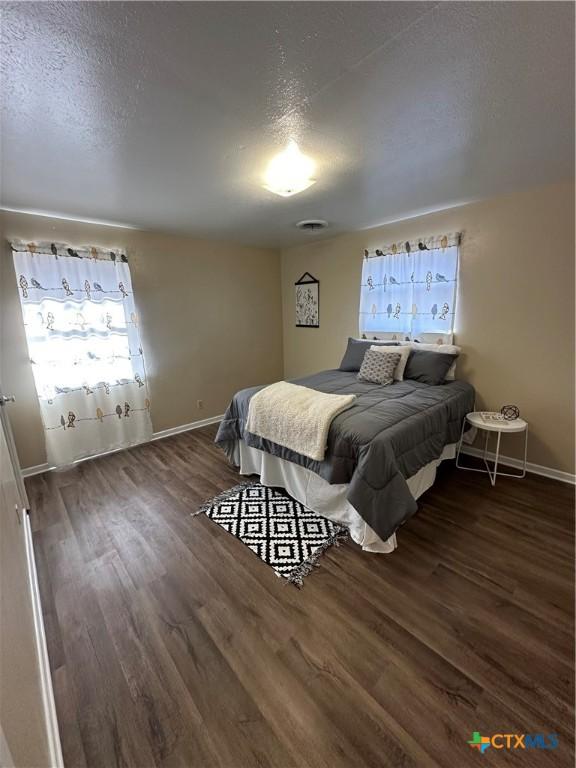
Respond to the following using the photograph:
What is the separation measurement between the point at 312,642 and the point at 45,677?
1.10 meters

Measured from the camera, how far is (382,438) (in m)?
1.96

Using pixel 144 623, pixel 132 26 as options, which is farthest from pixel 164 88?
pixel 144 623

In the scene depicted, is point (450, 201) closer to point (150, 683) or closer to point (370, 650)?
point (370, 650)

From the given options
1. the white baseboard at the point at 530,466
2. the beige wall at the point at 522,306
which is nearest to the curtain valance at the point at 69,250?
the beige wall at the point at 522,306

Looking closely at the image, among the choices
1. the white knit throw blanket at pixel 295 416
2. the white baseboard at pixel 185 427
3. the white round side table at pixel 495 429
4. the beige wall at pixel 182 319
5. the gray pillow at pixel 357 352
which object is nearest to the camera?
the white knit throw blanket at pixel 295 416

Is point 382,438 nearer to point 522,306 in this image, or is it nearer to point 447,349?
point 447,349

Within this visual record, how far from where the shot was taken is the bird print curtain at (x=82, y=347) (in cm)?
290

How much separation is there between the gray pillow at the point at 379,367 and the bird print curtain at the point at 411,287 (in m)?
0.58

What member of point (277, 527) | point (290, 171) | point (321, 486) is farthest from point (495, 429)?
point (290, 171)

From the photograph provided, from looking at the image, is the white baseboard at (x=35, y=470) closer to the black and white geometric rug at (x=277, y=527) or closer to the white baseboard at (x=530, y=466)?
the black and white geometric rug at (x=277, y=527)

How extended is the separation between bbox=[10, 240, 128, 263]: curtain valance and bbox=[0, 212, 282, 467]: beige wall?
3.1 inches

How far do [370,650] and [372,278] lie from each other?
3408mm

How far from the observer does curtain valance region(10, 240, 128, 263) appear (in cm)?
278

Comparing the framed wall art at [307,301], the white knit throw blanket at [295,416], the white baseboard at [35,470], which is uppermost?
the framed wall art at [307,301]
